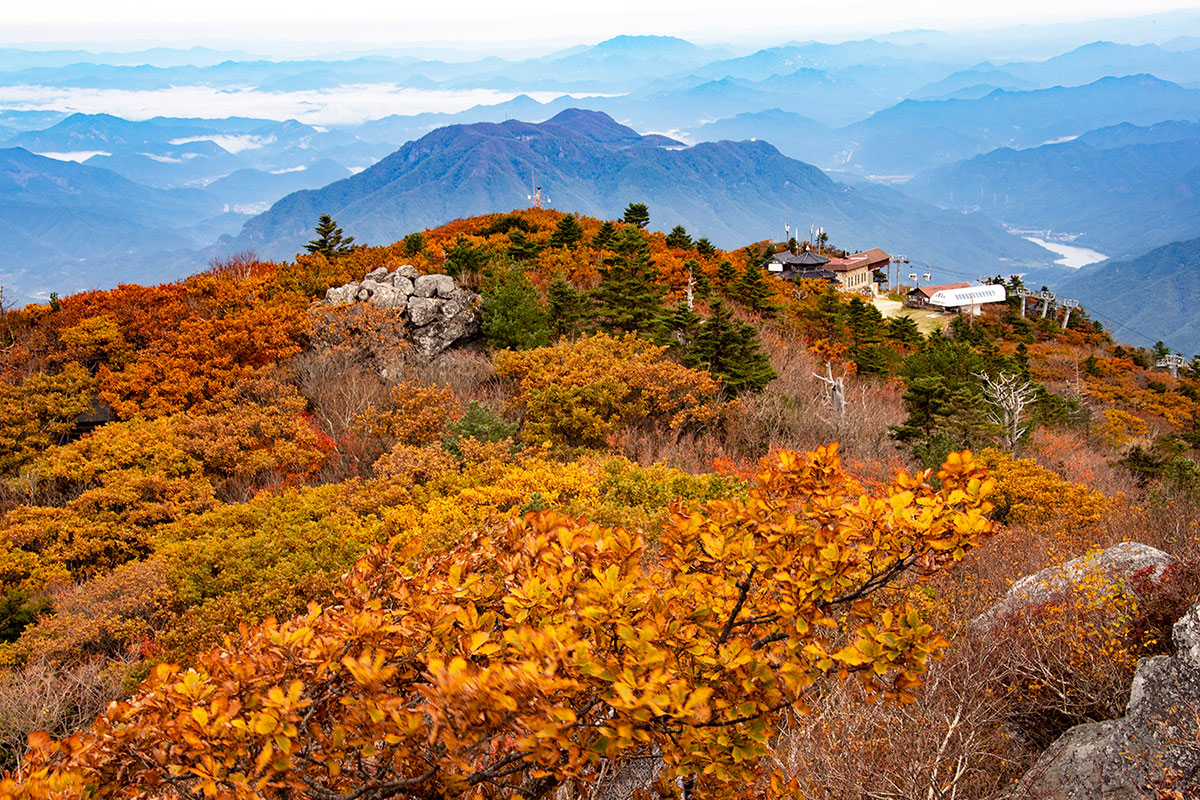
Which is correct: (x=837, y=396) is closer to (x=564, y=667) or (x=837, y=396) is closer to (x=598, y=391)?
(x=598, y=391)

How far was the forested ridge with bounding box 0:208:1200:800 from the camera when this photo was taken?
2398 millimetres

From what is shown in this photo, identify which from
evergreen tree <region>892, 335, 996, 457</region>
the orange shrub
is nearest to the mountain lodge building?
evergreen tree <region>892, 335, 996, 457</region>

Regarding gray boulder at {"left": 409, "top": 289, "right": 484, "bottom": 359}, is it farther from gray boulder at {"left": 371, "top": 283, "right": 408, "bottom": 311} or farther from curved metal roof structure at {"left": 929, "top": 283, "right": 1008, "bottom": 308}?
curved metal roof structure at {"left": 929, "top": 283, "right": 1008, "bottom": 308}

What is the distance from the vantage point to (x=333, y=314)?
57.4ft

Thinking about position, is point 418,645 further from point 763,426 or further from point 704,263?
point 704,263

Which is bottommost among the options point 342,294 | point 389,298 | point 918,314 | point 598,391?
point 918,314

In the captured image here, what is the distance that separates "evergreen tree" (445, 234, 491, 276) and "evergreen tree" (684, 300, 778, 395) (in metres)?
8.01

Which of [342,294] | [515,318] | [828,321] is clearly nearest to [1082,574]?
[515,318]

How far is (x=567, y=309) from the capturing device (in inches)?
776

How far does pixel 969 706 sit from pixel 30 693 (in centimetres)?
925

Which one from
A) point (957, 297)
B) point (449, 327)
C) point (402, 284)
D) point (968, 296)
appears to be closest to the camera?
point (449, 327)

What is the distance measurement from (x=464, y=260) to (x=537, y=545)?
1923cm

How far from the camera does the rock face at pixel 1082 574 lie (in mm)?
5879

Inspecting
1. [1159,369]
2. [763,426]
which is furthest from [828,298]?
[1159,369]
